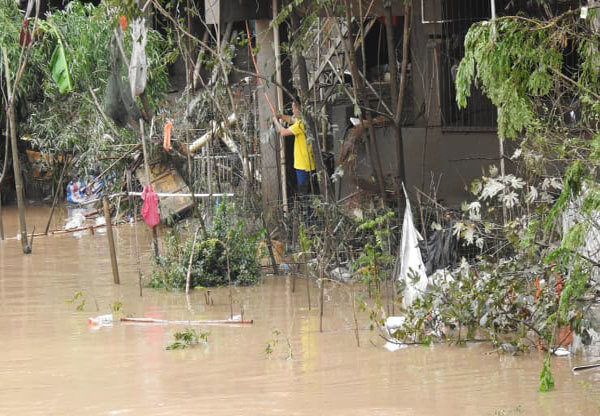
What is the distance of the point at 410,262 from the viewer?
8.31 m

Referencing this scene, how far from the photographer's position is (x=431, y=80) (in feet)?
36.0

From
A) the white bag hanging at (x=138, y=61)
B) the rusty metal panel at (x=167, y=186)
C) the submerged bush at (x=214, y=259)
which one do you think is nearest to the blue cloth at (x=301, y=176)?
the submerged bush at (x=214, y=259)

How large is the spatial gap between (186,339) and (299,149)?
4.76 meters

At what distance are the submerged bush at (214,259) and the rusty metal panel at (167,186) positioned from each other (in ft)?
14.1

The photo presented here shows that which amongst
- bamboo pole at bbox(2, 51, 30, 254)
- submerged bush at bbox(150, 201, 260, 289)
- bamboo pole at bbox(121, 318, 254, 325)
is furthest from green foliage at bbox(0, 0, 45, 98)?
bamboo pole at bbox(121, 318, 254, 325)

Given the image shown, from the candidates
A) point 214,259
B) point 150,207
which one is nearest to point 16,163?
point 150,207

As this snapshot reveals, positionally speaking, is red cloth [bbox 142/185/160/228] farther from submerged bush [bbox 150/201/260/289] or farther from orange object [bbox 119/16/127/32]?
orange object [bbox 119/16/127/32]

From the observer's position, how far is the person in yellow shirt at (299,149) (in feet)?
37.8

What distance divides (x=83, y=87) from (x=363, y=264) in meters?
9.06

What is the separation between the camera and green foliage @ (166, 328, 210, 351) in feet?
24.8

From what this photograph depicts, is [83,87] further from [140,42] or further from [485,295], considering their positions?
[485,295]

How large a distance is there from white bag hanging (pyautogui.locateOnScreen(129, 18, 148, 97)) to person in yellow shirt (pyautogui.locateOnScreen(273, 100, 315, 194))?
184 centimetres

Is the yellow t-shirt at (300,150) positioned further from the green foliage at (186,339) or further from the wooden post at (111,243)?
the green foliage at (186,339)

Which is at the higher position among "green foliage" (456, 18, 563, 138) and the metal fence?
"green foliage" (456, 18, 563, 138)
